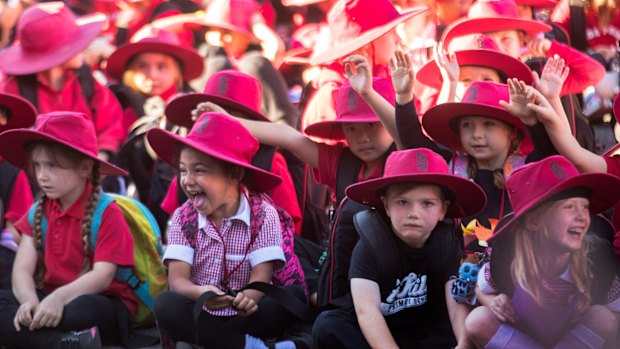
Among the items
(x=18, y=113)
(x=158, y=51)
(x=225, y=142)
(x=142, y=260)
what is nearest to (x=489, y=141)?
(x=225, y=142)

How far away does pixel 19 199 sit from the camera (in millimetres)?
5895

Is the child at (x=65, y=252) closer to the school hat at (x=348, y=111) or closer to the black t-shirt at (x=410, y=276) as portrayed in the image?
the school hat at (x=348, y=111)

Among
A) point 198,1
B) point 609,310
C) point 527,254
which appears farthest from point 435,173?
point 198,1

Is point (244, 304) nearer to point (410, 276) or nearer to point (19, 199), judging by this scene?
point (410, 276)

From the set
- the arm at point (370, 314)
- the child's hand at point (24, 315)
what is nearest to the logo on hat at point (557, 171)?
the arm at point (370, 314)

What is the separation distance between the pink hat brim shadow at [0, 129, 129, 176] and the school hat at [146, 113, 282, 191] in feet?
1.18

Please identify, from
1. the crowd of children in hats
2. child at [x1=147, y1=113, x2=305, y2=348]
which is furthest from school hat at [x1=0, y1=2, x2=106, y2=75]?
child at [x1=147, y1=113, x2=305, y2=348]

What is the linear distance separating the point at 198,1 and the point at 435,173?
19.3 feet

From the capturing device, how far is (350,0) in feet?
18.4

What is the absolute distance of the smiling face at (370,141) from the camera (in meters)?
4.91

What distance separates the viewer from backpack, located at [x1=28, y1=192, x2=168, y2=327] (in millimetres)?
5246

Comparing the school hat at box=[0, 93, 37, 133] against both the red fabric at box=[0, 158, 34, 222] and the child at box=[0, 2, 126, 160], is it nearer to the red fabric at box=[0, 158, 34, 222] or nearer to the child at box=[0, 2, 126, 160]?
the red fabric at box=[0, 158, 34, 222]

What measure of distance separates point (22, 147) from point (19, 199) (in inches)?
24.8

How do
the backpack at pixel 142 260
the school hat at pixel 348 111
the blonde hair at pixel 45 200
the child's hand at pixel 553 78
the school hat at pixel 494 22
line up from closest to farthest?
the child's hand at pixel 553 78, the school hat at pixel 348 111, the blonde hair at pixel 45 200, the backpack at pixel 142 260, the school hat at pixel 494 22
